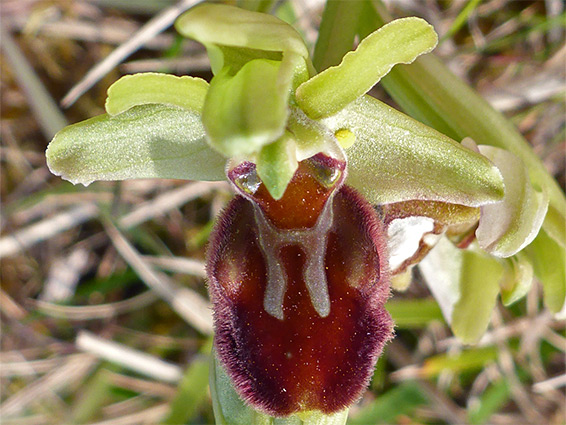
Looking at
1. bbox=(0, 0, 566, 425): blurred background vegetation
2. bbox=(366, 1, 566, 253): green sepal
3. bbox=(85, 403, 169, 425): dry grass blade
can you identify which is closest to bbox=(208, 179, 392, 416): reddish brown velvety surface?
bbox=(366, 1, 566, 253): green sepal

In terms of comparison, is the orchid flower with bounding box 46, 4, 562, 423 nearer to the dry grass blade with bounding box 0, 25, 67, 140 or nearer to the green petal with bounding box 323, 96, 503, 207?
the green petal with bounding box 323, 96, 503, 207

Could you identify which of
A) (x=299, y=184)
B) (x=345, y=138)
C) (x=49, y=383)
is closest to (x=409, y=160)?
(x=345, y=138)

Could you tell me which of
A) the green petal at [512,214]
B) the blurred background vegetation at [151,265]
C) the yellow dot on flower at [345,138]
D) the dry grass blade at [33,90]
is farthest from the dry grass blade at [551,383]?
the dry grass blade at [33,90]

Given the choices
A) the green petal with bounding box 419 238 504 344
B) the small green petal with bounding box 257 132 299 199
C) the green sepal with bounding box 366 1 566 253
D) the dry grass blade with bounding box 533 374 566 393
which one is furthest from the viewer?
the dry grass blade with bounding box 533 374 566 393

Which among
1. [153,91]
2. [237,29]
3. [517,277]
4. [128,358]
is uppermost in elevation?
[237,29]

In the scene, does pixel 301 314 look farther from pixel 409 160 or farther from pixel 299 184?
pixel 409 160

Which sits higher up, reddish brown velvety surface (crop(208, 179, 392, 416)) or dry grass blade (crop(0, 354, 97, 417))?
reddish brown velvety surface (crop(208, 179, 392, 416))

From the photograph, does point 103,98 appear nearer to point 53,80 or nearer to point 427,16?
point 53,80
